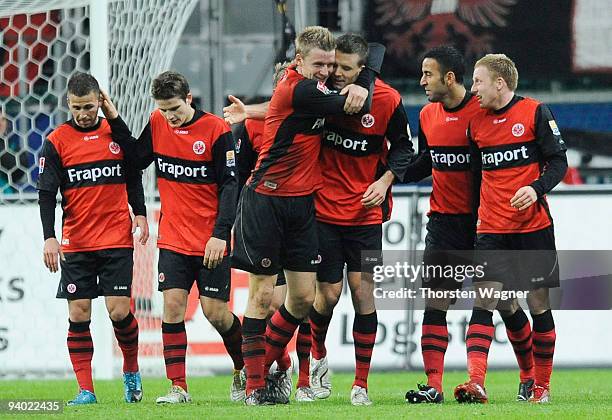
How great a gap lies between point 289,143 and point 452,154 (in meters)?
1.08

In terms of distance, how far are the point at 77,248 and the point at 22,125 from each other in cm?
351

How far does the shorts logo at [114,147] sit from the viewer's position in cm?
810

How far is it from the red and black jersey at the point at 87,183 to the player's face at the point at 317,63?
144 centimetres

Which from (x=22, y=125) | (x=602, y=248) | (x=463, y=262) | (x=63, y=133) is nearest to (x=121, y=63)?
(x=22, y=125)

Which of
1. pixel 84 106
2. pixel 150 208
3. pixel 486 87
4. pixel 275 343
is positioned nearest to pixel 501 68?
pixel 486 87

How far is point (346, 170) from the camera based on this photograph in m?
7.73

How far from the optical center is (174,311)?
7910 millimetres

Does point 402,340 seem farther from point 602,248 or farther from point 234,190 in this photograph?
point 234,190

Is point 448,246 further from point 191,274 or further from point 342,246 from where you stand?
point 191,274

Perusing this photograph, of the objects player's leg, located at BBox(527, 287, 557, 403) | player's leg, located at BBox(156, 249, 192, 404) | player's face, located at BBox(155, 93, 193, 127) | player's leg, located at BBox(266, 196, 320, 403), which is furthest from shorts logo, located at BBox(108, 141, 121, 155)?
player's leg, located at BBox(527, 287, 557, 403)

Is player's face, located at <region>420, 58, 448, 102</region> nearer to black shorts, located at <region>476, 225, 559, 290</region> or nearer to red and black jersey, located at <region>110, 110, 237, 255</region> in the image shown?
black shorts, located at <region>476, 225, 559, 290</region>

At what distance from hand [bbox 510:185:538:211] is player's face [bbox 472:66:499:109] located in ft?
1.94

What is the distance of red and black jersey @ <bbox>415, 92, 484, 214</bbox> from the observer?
25.8 feet

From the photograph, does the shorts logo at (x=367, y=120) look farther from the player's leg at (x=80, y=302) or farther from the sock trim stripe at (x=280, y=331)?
the player's leg at (x=80, y=302)
